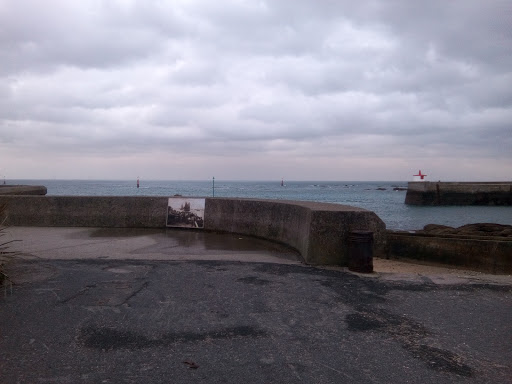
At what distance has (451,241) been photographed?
8859 millimetres

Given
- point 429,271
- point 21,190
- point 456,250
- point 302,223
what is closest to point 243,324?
point 302,223

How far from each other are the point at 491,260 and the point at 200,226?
7.02 m

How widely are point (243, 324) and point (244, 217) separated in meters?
6.80

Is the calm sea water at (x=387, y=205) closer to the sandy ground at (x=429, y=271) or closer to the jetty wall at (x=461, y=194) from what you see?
the jetty wall at (x=461, y=194)

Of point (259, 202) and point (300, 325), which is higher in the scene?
point (259, 202)

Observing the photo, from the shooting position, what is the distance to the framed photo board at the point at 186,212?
12.6m

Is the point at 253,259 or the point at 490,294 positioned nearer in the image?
the point at 490,294

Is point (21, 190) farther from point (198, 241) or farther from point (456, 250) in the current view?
point (456, 250)

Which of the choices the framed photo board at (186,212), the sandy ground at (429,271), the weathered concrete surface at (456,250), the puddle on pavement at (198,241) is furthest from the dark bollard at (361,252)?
the framed photo board at (186,212)

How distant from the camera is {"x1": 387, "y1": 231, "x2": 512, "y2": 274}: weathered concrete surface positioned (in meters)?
8.32

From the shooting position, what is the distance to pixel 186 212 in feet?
41.9

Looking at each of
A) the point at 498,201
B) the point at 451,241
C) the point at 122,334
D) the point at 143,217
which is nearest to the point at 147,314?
the point at 122,334

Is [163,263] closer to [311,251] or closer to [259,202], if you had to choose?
[311,251]

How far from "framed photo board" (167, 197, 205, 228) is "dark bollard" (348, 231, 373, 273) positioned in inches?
221
